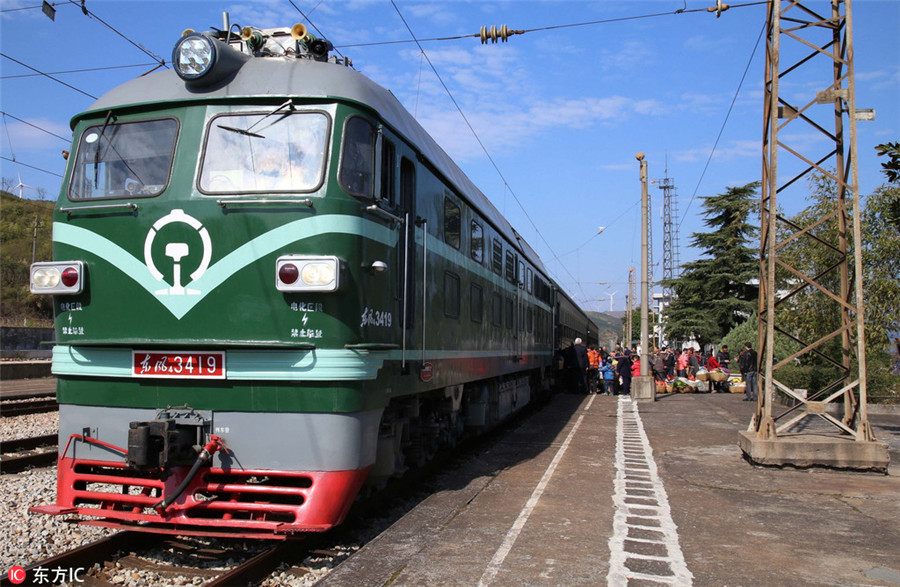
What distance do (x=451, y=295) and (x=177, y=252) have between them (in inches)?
143

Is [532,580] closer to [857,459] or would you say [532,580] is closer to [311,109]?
[311,109]

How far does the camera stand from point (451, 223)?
8.59m

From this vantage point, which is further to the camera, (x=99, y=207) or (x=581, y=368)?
(x=581, y=368)

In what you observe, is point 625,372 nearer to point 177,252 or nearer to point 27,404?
point 27,404

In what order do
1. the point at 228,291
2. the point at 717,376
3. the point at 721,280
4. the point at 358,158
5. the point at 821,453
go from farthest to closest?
1. the point at 721,280
2. the point at 717,376
3. the point at 821,453
4. the point at 358,158
5. the point at 228,291

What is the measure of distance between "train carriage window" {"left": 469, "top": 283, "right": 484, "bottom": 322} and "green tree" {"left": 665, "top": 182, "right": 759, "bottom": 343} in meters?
33.0

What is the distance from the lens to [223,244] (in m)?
5.42

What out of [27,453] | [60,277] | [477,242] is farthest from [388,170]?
[27,453]

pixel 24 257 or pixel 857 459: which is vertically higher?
pixel 24 257

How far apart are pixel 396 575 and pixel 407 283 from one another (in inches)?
105

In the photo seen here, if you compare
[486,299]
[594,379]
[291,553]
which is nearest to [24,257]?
[594,379]

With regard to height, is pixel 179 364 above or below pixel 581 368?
above

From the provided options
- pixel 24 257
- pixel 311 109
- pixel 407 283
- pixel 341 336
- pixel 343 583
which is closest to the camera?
pixel 343 583

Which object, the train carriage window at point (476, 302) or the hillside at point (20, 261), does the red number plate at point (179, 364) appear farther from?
the hillside at point (20, 261)
